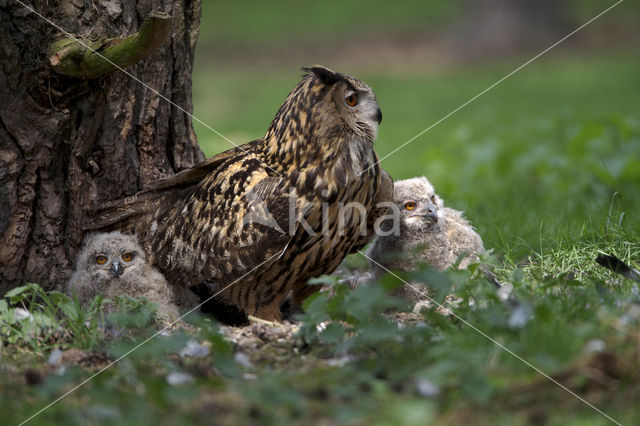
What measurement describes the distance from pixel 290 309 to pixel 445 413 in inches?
98.7

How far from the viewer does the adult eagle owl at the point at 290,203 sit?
163 inches

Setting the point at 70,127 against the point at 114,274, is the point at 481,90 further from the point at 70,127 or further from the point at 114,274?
the point at 70,127

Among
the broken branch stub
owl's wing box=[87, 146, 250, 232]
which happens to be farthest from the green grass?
the broken branch stub

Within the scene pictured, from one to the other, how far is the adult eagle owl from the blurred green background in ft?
4.70

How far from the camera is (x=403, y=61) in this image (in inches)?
954

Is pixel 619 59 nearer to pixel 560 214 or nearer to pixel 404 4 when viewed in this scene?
pixel 404 4

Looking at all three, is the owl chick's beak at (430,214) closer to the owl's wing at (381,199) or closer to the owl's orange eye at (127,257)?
the owl's wing at (381,199)


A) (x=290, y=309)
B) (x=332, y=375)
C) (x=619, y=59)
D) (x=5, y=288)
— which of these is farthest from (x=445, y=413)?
(x=619, y=59)

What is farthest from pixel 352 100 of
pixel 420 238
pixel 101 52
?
A: pixel 101 52

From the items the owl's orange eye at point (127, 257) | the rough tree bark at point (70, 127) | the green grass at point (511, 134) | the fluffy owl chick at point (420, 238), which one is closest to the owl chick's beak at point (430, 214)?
the fluffy owl chick at point (420, 238)

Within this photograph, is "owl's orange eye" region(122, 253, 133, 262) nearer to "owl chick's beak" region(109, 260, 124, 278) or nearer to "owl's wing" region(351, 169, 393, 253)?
"owl chick's beak" region(109, 260, 124, 278)

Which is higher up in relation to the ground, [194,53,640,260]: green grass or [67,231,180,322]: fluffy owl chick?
[194,53,640,260]: green grass

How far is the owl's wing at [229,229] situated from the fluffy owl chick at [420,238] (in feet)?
3.71

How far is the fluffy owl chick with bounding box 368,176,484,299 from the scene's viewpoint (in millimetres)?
5051
